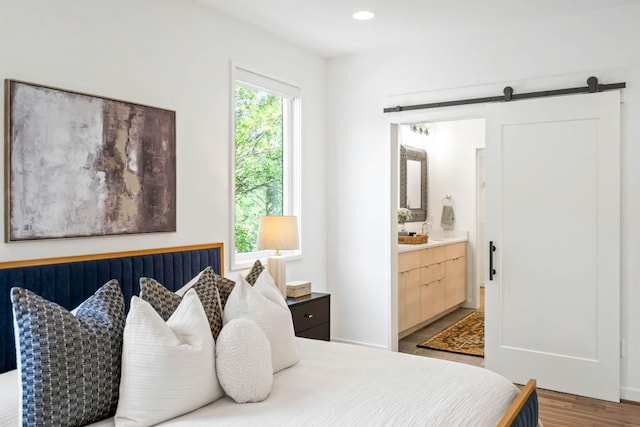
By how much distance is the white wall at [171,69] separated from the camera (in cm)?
262

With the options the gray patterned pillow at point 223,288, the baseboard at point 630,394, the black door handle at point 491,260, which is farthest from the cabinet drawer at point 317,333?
the baseboard at point 630,394

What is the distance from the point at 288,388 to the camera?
2.08 m

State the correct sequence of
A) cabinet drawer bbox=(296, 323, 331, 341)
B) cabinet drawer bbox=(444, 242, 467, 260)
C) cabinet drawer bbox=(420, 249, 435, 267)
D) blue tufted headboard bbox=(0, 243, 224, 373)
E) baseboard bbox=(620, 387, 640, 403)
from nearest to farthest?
blue tufted headboard bbox=(0, 243, 224, 373) < baseboard bbox=(620, 387, 640, 403) < cabinet drawer bbox=(296, 323, 331, 341) < cabinet drawer bbox=(420, 249, 435, 267) < cabinet drawer bbox=(444, 242, 467, 260)

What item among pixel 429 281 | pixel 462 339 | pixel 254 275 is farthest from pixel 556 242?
pixel 254 275

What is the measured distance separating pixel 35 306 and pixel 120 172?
1.47 metres

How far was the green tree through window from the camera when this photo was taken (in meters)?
4.09

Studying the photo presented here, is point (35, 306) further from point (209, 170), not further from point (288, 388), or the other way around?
point (209, 170)

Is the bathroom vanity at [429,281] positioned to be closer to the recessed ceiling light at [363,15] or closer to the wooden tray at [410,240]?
the wooden tray at [410,240]

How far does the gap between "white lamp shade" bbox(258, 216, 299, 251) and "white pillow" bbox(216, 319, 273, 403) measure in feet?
5.62

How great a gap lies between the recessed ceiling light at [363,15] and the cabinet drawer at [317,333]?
7.43 feet

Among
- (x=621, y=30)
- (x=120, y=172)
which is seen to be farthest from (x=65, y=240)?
(x=621, y=30)

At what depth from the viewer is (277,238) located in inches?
148

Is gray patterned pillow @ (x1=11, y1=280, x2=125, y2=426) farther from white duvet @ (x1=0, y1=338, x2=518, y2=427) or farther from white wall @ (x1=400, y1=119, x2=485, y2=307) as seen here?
white wall @ (x1=400, y1=119, x2=485, y2=307)

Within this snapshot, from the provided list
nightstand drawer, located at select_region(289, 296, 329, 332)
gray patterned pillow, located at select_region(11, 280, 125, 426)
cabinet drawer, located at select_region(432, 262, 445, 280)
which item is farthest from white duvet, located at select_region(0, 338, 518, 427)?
cabinet drawer, located at select_region(432, 262, 445, 280)
